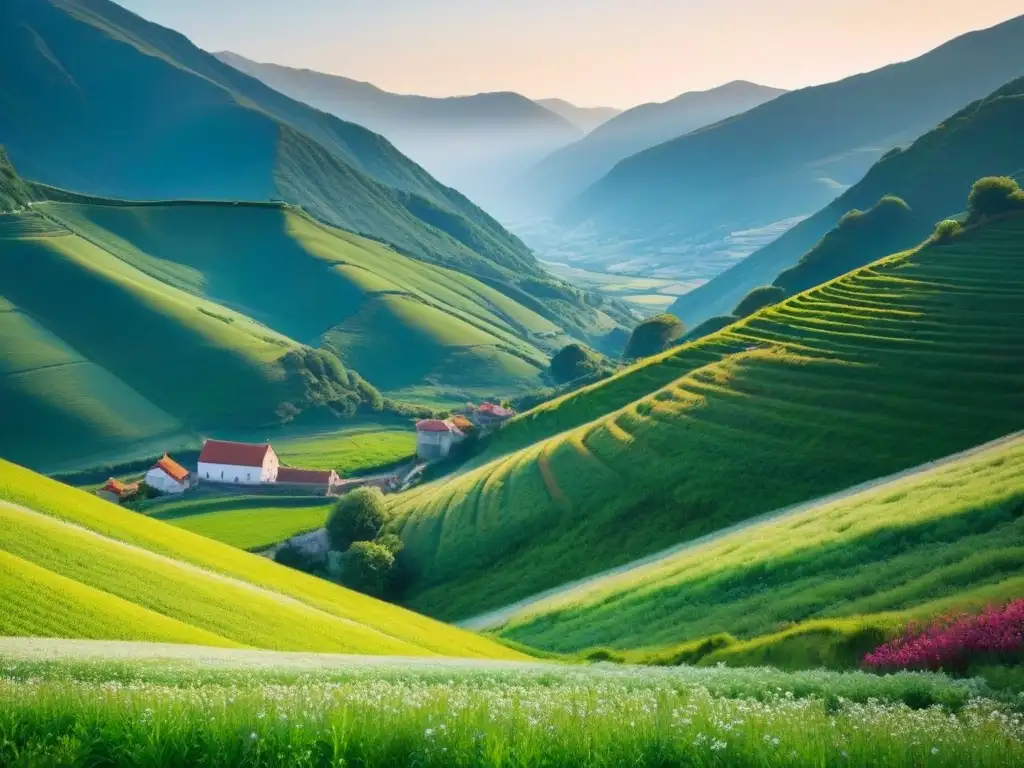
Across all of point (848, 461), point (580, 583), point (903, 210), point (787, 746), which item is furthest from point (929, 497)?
point (903, 210)

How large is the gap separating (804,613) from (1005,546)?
766 cm

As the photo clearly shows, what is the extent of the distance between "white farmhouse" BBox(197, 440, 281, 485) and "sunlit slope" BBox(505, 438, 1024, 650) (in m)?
89.8

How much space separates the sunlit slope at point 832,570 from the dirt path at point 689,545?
134 inches

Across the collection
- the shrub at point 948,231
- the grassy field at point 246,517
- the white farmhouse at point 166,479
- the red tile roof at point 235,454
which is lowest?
the grassy field at point 246,517

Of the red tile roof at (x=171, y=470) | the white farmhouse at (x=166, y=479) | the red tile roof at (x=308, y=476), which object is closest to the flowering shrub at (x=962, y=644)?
the red tile roof at (x=308, y=476)

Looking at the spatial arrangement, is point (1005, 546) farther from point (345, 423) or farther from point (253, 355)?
point (253, 355)

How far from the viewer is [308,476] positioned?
425ft

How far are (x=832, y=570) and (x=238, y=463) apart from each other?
4487 inches

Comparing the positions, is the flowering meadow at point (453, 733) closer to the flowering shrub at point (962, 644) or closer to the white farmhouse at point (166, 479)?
the flowering shrub at point (962, 644)

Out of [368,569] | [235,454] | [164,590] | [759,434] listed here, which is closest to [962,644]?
[164,590]

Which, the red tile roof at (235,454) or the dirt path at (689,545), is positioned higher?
the dirt path at (689,545)

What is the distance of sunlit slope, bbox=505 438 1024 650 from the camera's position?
1083 inches

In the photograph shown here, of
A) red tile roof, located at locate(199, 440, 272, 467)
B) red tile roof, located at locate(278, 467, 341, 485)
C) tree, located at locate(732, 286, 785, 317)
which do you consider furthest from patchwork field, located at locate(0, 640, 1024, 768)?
tree, located at locate(732, 286, 785, 317)

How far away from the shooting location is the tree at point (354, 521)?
8456cm
